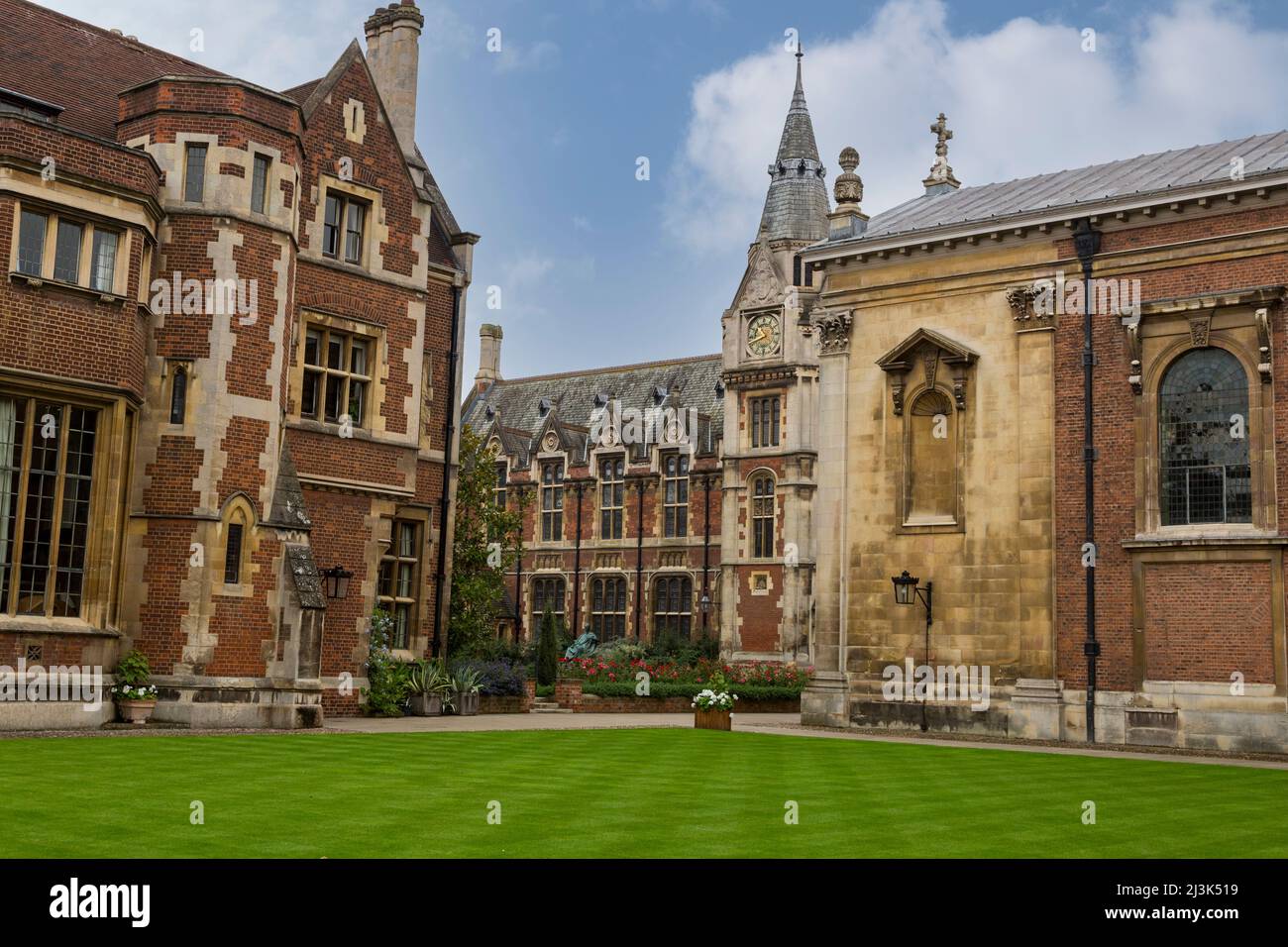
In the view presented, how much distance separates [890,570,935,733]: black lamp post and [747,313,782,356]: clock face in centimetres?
2592

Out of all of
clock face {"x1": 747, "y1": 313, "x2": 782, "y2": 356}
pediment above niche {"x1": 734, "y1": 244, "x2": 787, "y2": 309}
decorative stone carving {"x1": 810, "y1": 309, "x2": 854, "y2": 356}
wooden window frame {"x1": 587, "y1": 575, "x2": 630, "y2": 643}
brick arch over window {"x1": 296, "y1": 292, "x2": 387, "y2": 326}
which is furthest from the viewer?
wooden window frame {"x1": 587, "y1": 575, "x2": 630, "y2": 643}

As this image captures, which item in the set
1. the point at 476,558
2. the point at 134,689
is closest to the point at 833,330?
the point at 476,558

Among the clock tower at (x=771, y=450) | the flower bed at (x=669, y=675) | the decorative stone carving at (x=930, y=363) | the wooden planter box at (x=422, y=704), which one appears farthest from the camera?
the clock tower at (x=771, y=450)

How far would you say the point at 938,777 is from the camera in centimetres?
1530

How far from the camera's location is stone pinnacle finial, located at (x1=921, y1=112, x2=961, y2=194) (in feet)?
112

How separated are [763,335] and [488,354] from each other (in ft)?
103

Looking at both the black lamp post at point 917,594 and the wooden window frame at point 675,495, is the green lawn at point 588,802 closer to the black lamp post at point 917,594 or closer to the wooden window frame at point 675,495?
the black lamp post at point 917,594

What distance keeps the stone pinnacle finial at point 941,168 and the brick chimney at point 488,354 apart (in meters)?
48.1

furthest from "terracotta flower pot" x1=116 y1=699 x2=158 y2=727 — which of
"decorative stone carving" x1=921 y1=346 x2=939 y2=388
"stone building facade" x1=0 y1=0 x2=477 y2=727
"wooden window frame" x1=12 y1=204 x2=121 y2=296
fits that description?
"decorative stone carving" x1=921 y1=346 x2=939 y2=388

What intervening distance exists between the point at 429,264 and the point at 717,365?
35.8 metres

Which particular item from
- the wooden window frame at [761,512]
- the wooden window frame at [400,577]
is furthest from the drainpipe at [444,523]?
the wooden window frame at [761,512]

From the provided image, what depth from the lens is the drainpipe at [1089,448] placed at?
24984 millimetres

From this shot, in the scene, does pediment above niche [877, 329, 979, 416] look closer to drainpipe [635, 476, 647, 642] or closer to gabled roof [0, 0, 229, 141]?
gabled roof [0, 0, 229, 141]

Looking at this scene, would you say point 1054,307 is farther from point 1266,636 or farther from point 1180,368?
point 1266,636
